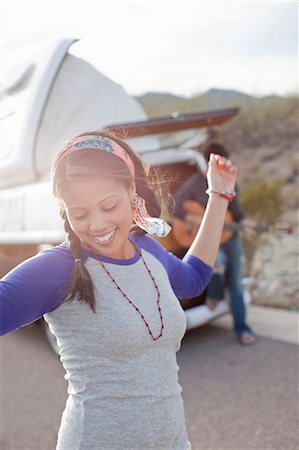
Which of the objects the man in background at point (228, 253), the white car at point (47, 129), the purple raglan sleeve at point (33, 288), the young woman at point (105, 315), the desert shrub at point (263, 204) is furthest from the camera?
the desert shrub at point (263, 204)

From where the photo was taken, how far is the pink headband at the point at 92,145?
1405mm

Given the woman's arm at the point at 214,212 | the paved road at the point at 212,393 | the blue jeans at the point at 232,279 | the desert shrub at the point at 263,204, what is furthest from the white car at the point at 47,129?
the woman's arm at the point at 214,212

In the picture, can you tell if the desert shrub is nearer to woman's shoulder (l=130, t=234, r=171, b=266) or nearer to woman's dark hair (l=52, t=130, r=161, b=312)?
woman's shoulder (l=130, t=234, r=171, b=266)

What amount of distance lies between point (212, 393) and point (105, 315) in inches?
105

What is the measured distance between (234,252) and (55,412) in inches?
73.6

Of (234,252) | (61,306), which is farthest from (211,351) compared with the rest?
(61,306)

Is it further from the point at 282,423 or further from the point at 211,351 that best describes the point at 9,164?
the point at 282,423

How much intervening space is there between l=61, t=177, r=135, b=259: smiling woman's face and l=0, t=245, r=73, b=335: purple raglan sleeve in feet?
0.24

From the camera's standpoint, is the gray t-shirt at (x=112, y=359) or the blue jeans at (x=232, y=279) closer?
the gray t-shirt at (x=112, y=359)

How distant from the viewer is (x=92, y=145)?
1407mm

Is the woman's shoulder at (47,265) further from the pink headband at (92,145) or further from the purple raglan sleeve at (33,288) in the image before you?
the pink headband at (92,145)

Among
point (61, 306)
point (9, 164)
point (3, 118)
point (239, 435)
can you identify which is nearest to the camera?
point (61, 306)

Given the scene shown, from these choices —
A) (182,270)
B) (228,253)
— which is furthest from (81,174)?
(228,253)

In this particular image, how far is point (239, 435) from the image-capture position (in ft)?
10.6
